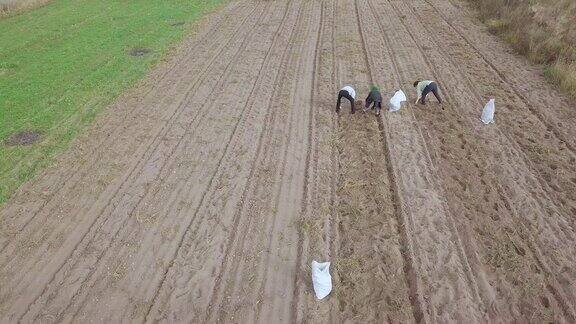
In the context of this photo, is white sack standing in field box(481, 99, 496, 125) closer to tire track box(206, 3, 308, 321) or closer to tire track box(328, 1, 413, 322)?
tire track box(328, 1, 413, 322)

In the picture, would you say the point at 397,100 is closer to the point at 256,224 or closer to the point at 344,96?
the point at 344,96

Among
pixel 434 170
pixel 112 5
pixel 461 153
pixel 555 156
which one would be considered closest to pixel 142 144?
pixel 434 170

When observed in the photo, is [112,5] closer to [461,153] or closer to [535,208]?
[461,153]

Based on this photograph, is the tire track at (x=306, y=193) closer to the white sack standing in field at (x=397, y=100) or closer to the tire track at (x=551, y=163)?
the white sack standing in field at (x=397, y=100)

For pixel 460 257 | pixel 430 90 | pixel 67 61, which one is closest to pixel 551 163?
pixel 430 90

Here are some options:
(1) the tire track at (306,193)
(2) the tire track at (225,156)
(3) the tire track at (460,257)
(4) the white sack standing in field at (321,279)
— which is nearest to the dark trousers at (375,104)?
(1) the tire track at (306,193)
